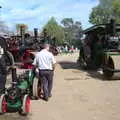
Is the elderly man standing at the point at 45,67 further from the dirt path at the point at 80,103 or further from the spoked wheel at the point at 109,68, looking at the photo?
the spoked wheel at the point at 109,68

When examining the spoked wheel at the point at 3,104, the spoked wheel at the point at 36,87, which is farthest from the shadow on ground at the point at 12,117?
the spoked wheel at the point at 36,87

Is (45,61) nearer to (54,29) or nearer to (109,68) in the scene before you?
(109,68)

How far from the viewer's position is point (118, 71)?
17.3 m

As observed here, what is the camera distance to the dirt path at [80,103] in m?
10.9

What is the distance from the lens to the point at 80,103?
12539mm

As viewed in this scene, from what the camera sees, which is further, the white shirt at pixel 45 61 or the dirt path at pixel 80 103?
the white shirt at pixel 45 61

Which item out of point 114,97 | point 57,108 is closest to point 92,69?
point 114,97

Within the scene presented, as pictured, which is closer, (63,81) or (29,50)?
(63,81)

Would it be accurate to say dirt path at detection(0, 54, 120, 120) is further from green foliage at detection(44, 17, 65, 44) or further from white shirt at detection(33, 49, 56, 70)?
green foliage at detection(44, 17, 65, 44)

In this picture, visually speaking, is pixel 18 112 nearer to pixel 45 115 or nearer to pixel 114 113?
pixel 45 115

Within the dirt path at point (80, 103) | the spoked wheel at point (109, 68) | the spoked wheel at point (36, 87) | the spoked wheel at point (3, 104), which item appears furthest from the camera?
the spoked wheel at point (109, 68)

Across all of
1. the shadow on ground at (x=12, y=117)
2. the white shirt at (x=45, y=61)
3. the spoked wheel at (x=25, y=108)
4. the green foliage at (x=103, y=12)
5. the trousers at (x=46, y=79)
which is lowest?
the shadow on ground at (x=12, y=117)

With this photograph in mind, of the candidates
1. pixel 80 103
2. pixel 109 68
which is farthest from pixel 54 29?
pixel 80 103

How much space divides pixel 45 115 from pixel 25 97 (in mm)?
658
